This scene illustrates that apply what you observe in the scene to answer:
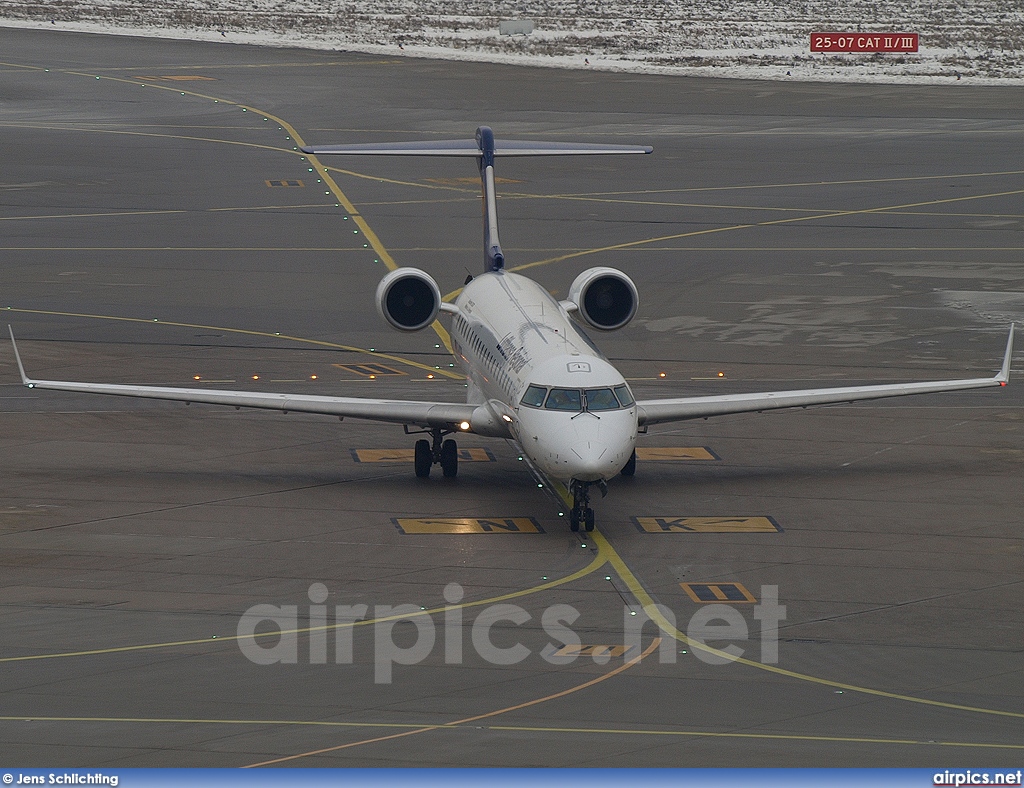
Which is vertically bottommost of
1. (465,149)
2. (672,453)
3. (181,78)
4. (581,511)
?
(672,453)

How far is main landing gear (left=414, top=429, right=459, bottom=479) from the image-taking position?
28438 millimetres

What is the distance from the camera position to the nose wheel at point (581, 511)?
2491 centimetres

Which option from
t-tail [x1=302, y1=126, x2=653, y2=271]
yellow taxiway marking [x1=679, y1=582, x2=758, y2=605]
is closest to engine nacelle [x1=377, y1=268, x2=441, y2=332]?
t-tail [x1=302, y1=126, x2=653, y2=271]

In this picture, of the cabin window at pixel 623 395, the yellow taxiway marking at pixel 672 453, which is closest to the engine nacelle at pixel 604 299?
the yellow taxiway marking at pixel 672 453

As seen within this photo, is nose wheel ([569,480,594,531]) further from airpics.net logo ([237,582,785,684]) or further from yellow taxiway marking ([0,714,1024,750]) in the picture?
yellow taxiway marking ([0,714,1024,750])

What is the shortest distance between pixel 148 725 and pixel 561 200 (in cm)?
3984

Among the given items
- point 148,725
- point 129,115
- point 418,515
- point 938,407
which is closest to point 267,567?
point 418,515

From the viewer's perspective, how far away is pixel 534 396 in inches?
998

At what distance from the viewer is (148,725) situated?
56.9 ft

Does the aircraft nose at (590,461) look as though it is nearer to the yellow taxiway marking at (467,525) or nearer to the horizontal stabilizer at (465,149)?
the yellow taxiway marking at (467,525)

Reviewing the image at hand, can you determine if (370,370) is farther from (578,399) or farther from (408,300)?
(578,399)

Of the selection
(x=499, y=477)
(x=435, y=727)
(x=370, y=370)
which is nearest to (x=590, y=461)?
(x=499, y=477)

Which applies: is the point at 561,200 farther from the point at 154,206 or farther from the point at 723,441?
the point at 723,441

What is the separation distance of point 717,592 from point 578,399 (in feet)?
13.2
